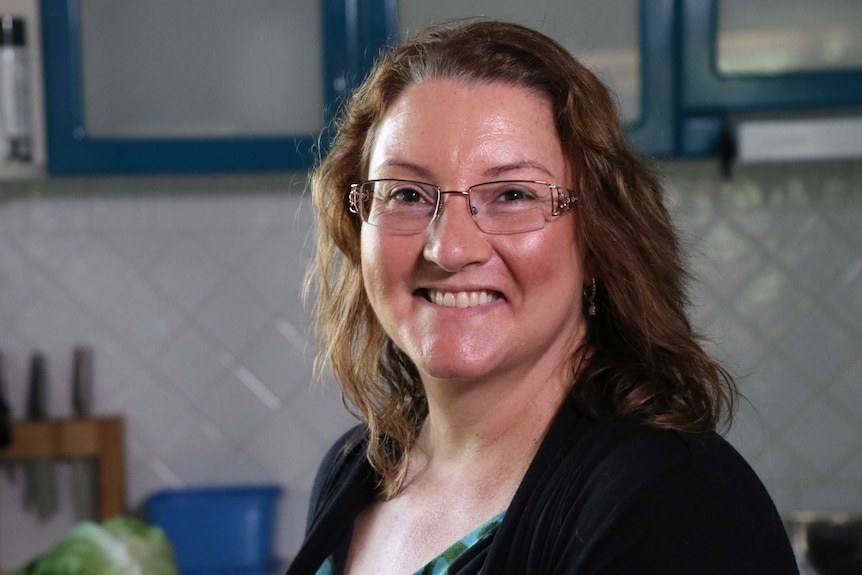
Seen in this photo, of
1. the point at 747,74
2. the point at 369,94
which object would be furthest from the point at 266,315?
the point at 369,94

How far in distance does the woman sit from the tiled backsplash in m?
1.29

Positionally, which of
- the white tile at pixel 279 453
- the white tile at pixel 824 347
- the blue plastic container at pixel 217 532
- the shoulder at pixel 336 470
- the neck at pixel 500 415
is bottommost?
the blue plastic container at pixel 217 532

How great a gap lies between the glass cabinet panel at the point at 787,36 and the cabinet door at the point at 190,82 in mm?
711

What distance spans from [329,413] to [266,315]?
26 centimetres

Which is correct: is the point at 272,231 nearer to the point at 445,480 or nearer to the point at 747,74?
the point at 747,74

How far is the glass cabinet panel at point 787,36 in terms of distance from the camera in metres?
1.95

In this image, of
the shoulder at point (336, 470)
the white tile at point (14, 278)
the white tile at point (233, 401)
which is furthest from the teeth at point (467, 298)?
the white tile at point (14, 278)

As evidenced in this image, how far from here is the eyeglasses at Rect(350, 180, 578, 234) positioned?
0.92 m

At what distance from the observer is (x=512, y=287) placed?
930 millimetres

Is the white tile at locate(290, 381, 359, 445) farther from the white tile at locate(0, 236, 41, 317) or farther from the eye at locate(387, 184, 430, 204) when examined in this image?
the eye at locate(387, 184, 430, 204)

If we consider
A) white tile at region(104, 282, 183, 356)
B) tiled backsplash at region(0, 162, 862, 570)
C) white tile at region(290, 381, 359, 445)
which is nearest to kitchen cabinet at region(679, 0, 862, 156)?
tiled backsplash at region(0, 162, 862, 570)

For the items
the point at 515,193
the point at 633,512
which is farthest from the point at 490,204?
the point at 633,512

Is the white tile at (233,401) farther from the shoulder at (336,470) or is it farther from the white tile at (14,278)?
the shoulder at (336,470)

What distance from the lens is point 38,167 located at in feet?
6.62
